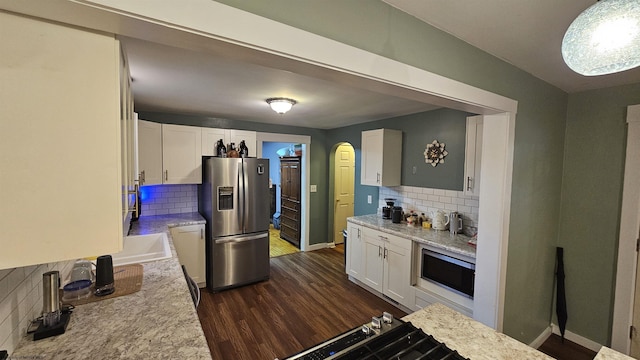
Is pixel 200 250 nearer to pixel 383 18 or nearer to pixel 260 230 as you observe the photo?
pixel 260 230

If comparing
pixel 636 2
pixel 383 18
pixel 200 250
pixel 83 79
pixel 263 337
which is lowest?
pixel 263 337

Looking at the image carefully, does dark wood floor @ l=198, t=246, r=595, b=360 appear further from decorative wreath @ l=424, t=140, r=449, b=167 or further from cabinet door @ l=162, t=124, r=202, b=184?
decorative wreath @ l=424, t=140, r=449, b=167

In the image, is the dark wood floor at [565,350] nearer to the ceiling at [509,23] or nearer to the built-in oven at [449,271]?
the built-in oven at [449,271]

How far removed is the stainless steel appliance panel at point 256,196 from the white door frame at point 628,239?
3.71 m

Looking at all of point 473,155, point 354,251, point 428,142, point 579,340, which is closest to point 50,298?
point 354,251

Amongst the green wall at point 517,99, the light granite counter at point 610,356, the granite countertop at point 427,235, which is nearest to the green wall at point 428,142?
the granite countertop at point 427,235

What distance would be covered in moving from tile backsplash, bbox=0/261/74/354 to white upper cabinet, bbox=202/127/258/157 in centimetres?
263

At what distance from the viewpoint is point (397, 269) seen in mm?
3035

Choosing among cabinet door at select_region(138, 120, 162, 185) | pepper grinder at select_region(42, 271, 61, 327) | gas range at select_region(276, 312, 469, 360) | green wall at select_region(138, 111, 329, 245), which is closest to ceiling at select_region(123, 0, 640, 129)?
cabinet door at select_region(138, 120, 162, 185)

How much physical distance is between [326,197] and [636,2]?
15.5 feet

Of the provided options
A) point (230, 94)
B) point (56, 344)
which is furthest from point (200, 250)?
point (56, 344)

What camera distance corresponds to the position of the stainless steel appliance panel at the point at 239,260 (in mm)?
3439

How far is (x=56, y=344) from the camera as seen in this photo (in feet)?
3.67

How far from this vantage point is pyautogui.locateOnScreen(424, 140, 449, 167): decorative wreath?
3.27 metres
